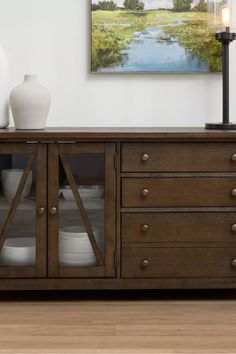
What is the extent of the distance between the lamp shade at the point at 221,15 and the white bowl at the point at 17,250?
1069mm

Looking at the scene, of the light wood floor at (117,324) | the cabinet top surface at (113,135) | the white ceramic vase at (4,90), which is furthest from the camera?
the white ceramic vase at (4,90)

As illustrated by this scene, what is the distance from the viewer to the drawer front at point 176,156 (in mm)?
2316

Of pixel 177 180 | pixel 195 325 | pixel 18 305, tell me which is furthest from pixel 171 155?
pixel 18 305

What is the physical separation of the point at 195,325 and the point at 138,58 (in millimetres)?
1113

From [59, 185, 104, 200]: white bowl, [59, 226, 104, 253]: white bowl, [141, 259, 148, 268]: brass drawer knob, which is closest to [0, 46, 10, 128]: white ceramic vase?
[59, 185, 104, 200]: white bowl

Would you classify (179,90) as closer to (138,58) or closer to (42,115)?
(138,58)

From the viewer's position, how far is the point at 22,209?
2312 millimetres

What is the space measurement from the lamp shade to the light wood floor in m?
1.02

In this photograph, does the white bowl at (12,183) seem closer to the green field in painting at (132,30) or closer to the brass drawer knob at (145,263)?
the brass drawer knob at (145,263)

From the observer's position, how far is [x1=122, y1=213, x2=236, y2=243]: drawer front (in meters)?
2.33

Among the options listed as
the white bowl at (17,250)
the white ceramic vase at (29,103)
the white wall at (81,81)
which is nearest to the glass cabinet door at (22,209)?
the white bowl at (17,250)

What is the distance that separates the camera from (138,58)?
2.67 m

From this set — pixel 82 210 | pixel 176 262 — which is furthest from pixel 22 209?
pixel 176 262

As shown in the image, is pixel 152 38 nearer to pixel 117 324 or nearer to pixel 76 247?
pixel 76 247
